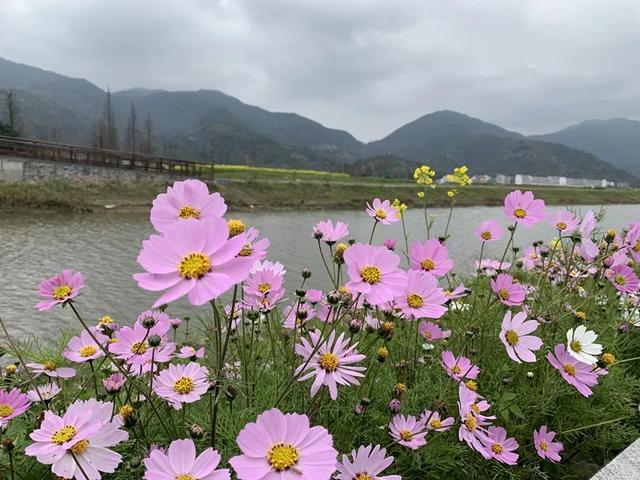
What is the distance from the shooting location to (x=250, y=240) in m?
0.85

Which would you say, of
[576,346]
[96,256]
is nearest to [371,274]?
[576,346]

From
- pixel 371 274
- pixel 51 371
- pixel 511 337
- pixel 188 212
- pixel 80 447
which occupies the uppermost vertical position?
pixel 188 212

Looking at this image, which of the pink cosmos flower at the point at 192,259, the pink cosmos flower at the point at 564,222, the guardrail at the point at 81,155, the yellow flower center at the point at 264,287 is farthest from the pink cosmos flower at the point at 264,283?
the guardrail at the point at 81,155

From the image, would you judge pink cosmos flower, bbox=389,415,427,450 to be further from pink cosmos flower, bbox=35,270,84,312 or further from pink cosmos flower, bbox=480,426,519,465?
pink cosmos flower, bbox=35,270,84,312

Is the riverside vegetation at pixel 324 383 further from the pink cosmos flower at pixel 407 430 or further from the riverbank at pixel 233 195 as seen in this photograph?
the riverbank at pixel 233 195

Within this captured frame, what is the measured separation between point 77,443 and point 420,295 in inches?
29.1

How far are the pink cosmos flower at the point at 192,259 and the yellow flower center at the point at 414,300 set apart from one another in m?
0.50

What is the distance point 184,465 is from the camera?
69cm

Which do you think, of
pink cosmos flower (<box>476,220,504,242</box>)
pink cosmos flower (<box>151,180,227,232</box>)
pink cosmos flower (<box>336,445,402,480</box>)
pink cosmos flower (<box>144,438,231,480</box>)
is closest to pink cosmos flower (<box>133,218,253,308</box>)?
pink cosmos flower (<box>151,180,227,232</box>)

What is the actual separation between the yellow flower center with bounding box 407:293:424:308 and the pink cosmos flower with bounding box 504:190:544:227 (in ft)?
2.12

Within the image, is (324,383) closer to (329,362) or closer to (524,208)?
(329,362)

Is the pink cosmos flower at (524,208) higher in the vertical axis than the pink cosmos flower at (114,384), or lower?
higher

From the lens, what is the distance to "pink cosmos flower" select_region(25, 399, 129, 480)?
2.49 feet

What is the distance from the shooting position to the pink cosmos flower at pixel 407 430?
40.4 inches
